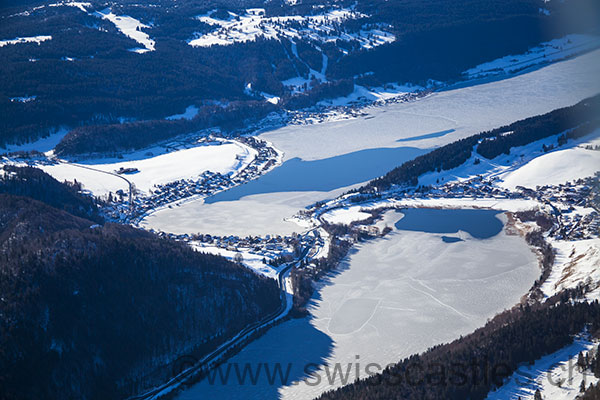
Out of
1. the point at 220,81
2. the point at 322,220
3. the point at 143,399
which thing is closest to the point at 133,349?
the point at 143,399

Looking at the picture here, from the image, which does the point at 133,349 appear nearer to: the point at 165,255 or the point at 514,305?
the point at 165,255

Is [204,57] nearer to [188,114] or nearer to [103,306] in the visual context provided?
[188,114]

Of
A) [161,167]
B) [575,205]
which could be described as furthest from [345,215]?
[161,167]

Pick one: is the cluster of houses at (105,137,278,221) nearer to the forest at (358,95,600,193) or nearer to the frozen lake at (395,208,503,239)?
the forest at (358,95,600,193)

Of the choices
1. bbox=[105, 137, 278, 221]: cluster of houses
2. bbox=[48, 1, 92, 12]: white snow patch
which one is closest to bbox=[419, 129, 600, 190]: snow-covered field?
bbox=[105, 137, 278, 221]: cluster of houses

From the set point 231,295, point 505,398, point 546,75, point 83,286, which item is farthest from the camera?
point 546,75
